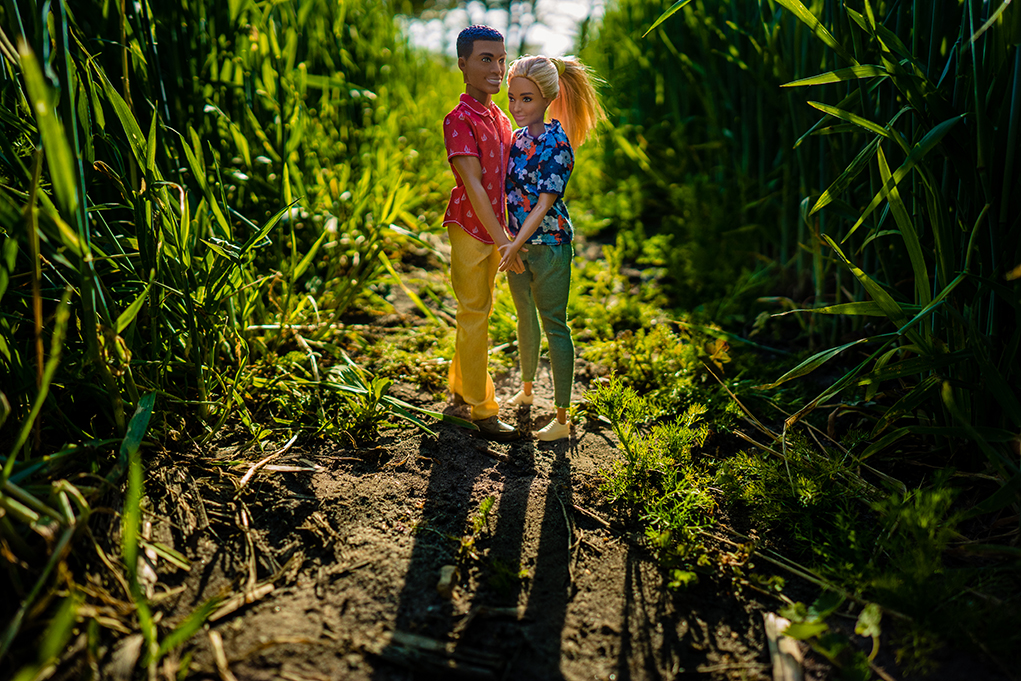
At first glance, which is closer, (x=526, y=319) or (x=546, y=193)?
(x=546, y=193)

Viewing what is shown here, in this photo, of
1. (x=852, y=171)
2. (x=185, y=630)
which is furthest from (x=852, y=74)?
(x=185, y=630)

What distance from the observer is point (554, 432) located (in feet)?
6.16

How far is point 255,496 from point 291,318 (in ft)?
2.33

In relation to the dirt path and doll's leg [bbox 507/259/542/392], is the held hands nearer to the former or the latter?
doll's leg [bbox 507/259/542/392]

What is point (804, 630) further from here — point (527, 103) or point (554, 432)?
point (527, 103)

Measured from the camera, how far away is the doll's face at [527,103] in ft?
5.59

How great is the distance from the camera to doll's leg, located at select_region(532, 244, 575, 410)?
180 cm

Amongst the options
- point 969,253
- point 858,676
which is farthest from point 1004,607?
point 969,253

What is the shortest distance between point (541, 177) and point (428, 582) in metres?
1.04

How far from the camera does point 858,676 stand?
3.73ft

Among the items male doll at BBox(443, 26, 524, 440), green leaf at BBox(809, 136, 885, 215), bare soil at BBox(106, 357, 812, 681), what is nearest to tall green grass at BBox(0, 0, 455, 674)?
bare soil at BBox(106, 357, 812, 681)

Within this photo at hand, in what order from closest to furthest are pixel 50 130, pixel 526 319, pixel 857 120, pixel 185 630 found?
1. pixel 50 130
2. pixel 185 630
3. pixel 857 120
4. pixel 526 319

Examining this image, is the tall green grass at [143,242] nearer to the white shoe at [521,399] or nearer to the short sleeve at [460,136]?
the white shoe at [521,399]

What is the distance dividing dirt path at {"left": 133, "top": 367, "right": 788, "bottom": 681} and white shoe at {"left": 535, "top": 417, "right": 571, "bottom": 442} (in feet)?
0.46
